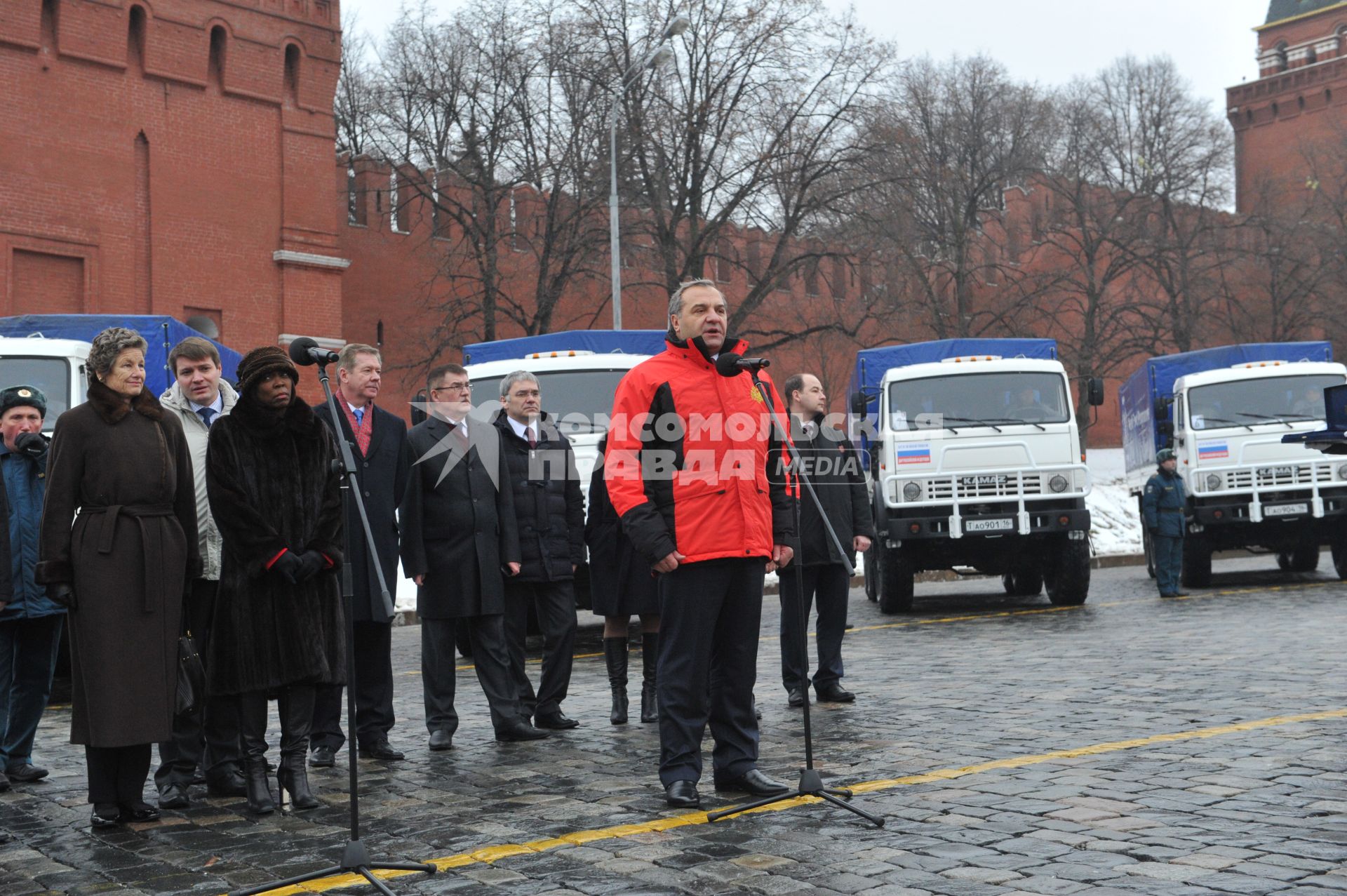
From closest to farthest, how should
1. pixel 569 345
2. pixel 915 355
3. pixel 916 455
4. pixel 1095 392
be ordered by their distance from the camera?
pixel 569 345
pixel 916 455
pixel 1095 392
pixel 915 355

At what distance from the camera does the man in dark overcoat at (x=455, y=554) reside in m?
7.84

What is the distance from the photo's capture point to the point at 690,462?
600 cm

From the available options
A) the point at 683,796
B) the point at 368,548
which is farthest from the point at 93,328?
the point at 683,796

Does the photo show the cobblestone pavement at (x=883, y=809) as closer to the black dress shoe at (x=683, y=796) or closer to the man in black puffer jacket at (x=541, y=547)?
the black dress shoe at (x=683, y=796)

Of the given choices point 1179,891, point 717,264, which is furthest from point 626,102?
point 1179,891

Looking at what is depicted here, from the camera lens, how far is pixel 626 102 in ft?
110

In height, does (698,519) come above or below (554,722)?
above

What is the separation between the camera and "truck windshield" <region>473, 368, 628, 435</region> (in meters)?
13.7

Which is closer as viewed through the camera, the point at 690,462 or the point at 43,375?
the point at 690,462

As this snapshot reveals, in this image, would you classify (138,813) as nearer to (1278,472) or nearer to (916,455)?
(916,455)

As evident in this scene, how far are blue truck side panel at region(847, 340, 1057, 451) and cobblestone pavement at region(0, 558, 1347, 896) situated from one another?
7110mm

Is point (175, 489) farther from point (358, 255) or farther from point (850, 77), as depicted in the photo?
point (358, 255)

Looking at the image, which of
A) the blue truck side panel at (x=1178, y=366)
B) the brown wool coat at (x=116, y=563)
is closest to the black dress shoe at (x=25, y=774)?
the brown wool coat at (x=116, y=563)

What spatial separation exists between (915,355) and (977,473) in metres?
2.91
